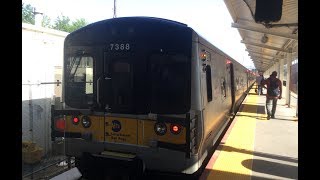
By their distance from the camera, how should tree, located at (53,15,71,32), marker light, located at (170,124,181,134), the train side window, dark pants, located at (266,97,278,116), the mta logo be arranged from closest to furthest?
marker light, located at (170,124,181,134) < the mta logo < the train side window < dark pants, located at (266,97,278,116) < tree, located at (53,15,71,32)

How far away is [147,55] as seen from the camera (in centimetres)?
505

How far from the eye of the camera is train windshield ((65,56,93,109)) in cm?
551

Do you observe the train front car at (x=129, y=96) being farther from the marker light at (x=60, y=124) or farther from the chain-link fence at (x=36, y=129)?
the chain-link fence at (x=36, y=129)

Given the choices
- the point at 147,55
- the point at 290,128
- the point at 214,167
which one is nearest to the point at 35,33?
the point at 147,55

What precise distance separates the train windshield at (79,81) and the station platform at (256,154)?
2.24m

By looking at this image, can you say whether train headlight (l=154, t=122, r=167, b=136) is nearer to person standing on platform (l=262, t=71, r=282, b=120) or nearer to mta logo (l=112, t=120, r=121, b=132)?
mta logo (l=112, t=120, r=121, b=132)

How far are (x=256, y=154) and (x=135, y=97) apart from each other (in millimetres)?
3075

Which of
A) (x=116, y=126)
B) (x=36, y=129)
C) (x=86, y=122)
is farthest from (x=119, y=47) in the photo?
(x=36, y=129)

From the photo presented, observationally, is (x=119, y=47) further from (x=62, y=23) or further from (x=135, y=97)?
(x=62, y=23)

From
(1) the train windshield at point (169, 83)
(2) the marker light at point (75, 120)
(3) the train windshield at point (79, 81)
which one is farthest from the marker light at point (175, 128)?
(2) the marker light at point (75, 120)

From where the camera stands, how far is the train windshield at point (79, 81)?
217 inches

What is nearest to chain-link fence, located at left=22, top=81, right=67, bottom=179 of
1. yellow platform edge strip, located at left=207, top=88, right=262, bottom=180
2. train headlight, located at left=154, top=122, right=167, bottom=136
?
yellow platform edge strip, located at left=207, top=88, right=262, bottom=180

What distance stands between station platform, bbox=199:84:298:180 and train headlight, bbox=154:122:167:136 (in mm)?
999
